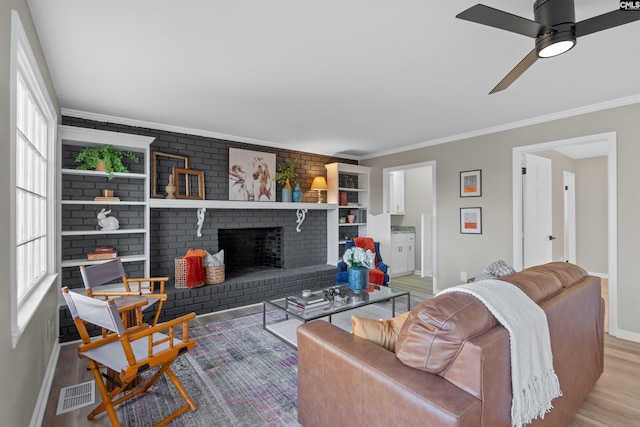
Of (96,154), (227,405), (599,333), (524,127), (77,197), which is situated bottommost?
(227,405)

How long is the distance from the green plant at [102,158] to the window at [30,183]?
0.46 meters

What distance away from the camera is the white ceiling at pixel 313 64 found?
1.83 metres

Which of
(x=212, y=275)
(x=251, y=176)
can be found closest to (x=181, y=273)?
(x=212, y=275)

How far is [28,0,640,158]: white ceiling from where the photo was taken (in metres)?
1.83

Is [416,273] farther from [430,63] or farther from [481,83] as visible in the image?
[430,63]

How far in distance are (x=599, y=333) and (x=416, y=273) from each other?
4401mm

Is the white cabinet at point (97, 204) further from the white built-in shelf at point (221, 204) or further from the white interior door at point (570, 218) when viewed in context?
the white interior door at point (570, 218)

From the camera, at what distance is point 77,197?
11.4ft

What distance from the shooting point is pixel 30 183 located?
224cm

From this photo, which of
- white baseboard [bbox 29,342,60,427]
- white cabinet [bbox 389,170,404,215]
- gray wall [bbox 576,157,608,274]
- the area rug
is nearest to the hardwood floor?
white baseboard [bbox 29,342,60,427]

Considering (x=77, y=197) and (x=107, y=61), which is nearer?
(x=107, y=61)

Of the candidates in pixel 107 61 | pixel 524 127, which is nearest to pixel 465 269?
pixel 524 127

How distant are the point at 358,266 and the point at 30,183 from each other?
2858 mm

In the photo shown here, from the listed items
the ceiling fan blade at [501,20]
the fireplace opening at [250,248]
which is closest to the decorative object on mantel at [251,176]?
the fireplace opening at [250,248]
